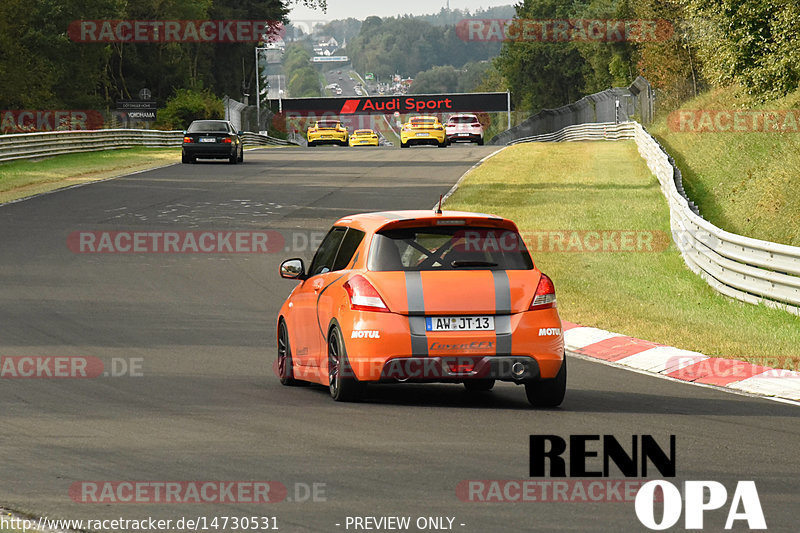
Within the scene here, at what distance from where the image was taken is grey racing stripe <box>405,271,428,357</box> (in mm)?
9164

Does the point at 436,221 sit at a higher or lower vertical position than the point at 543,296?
higher

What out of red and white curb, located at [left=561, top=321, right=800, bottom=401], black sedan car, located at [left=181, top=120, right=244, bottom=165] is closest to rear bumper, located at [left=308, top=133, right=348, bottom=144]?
black sedan car, located at [left=181, top=120, right=244, bottom=165]

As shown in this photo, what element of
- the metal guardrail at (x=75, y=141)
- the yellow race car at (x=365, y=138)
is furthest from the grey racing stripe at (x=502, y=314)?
the yellow race car at (x=365, y=138)

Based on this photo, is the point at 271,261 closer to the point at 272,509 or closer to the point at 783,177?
the point at 783,177

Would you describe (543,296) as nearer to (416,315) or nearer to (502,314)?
(502,314)

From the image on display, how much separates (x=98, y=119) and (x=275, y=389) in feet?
206

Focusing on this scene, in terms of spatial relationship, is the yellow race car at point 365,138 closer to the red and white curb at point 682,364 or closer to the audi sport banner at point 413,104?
the audi sport banner at point 413,104

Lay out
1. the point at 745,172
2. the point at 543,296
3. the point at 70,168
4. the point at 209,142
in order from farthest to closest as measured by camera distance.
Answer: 1. the point at 209,142
2. the point at 70,168
3. the point at 745,172
4. the point at 543,296

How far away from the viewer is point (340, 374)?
31.3ft

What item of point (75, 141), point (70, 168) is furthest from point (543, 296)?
point (75, 141)

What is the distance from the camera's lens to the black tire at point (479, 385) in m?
10.6

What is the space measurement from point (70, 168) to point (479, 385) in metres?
33.3

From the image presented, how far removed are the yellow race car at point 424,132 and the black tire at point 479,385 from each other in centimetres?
5287

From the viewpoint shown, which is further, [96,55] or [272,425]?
[96,55]
